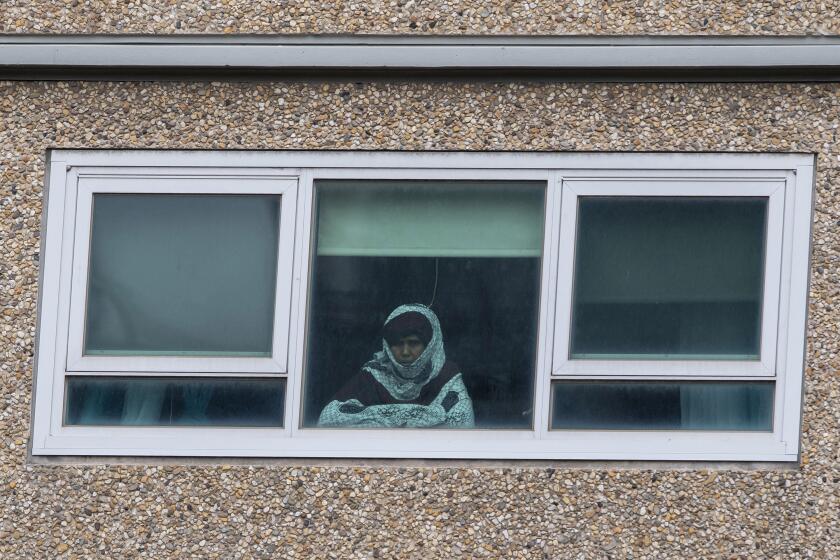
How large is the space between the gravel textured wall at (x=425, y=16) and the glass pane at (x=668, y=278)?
68 centimetres

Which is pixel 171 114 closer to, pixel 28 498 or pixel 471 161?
pixel 471 161

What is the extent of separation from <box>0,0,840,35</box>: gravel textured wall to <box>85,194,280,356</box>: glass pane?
0.69 m

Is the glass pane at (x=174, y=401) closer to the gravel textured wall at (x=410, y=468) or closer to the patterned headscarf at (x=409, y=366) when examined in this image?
the gravel textured wall at (x=410, y=468)

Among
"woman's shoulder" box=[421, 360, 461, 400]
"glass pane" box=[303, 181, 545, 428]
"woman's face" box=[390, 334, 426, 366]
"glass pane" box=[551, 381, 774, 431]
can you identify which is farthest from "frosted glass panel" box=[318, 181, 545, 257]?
"glass pane" box=[551, 381, 774, 431]

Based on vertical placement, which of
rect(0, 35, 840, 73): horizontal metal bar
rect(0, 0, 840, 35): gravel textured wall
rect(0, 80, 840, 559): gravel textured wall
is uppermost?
rect(0, 0, 840, 35): gravel textured wall

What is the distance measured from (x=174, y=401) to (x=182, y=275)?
50 cm

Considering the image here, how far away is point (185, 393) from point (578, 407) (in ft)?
5.03

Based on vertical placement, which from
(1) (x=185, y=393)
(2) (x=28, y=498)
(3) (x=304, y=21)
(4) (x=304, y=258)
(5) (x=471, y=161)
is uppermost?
(3) (x=304, y=21)

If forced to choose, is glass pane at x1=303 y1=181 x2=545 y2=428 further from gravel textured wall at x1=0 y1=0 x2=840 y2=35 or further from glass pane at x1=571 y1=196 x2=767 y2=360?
gravel textured wall at x1=0 y1=0 x2=840 y2=35

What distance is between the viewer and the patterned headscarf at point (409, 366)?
Result: 504cm

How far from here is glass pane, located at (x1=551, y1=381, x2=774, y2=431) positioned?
16.2 ft

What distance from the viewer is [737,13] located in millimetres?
4961

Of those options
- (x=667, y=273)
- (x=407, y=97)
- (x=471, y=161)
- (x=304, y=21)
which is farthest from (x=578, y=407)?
(x=304, y=21)

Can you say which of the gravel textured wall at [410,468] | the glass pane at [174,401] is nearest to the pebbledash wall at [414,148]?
the gravel textured wall at [410,468]
